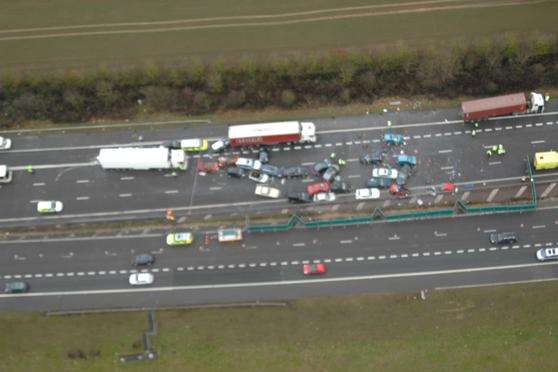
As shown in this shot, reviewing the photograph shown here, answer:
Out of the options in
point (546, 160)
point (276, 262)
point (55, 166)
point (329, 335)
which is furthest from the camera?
point (55, 166)

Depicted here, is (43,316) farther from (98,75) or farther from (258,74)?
(258,74)

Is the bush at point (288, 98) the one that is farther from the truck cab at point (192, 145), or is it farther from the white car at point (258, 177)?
the truck cab at point (192, 145)

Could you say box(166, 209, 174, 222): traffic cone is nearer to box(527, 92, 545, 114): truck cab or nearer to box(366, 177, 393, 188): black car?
box(366, 177, 393, 188): black car

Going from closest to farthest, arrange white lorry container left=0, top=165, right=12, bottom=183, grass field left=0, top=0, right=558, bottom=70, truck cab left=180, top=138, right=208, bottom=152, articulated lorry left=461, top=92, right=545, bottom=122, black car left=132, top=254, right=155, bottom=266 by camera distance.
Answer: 1. black car left=132, top=254, right=155, bottom=266
2. articulated lorry left=461, top=92, right=545, bottom=122
3. white lorry container left=0, top=165, right=12, bottom=183
4. truck cab left=180, top=138, right=208, bottom=152
5. grass field left=0, top=0, right=558, bottom=70

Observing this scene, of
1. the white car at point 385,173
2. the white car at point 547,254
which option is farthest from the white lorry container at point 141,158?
the white car at point 547,254

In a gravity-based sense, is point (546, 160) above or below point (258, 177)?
above

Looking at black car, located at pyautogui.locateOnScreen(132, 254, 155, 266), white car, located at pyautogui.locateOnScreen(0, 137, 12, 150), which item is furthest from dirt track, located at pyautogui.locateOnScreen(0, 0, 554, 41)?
black car, located at pyautogui.locateOnScreen(132, 254, 155, 266)

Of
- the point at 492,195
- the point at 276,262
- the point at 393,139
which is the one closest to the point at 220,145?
the point at 276,262

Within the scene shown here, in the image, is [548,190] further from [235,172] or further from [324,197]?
[235,172]
